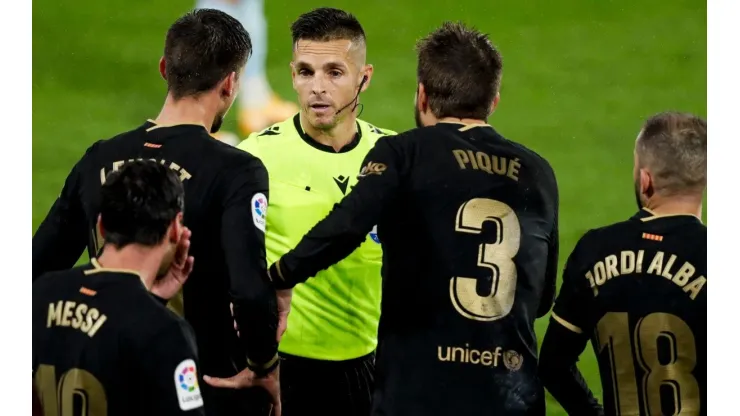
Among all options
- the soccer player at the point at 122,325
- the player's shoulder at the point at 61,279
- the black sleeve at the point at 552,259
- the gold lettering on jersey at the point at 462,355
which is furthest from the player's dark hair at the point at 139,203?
the black sleeve at the point at 552,259

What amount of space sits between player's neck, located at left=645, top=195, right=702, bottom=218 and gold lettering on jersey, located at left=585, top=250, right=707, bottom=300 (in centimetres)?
14

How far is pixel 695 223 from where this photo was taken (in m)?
3.72

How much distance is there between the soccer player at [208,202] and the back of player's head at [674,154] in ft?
3.87

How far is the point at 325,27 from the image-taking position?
4.71 metres

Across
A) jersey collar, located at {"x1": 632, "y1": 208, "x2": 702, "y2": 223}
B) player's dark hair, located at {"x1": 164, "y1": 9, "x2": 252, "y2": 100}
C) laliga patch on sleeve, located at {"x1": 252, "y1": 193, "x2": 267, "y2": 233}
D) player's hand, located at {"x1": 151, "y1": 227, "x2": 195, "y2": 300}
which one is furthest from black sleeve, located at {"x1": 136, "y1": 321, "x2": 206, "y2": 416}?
jersey collar, located at {"x1": 632, "y1": 208, "x2": 702, "y2": 223}

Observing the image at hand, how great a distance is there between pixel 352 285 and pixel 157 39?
2862 millimetres

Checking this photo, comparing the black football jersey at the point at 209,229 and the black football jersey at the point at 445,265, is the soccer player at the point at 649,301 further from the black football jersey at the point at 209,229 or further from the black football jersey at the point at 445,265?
the black football jersey at the point at 209,229

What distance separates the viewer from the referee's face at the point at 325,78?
4684mm

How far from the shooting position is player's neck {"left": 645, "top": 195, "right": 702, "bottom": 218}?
3738mm

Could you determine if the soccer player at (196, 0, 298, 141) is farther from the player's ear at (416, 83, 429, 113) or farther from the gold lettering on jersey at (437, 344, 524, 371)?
the gold lettering on jersey at (437, 344, 524, 371)
